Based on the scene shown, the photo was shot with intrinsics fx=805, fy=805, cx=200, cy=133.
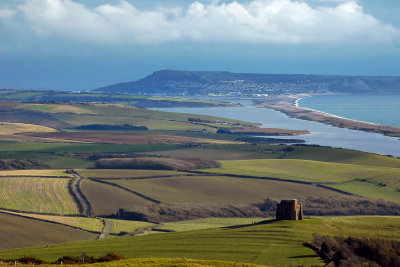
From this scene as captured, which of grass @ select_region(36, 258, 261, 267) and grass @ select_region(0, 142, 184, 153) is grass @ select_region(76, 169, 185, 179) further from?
grass @ select_region(36, 258, 261, 267)

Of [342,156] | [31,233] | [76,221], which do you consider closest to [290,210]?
[31,233]

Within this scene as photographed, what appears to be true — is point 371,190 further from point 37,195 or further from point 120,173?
point 37,195

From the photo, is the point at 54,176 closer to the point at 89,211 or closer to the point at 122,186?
the point at 122,186

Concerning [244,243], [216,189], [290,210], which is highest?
[290,210]

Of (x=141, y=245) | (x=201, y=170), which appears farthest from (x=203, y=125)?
(x=141, y=245)

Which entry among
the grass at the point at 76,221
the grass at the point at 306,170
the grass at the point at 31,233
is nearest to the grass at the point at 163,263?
the grass at the point at 31,233

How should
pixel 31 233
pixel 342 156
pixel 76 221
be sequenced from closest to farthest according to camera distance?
pixel 31 233 → pixel 76 221 → pixel 342 156

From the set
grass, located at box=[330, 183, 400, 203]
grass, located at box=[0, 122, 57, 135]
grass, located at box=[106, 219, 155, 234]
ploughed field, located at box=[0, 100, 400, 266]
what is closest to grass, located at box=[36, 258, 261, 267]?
ploughed field, located at box=[0, 100, 400, 266]
